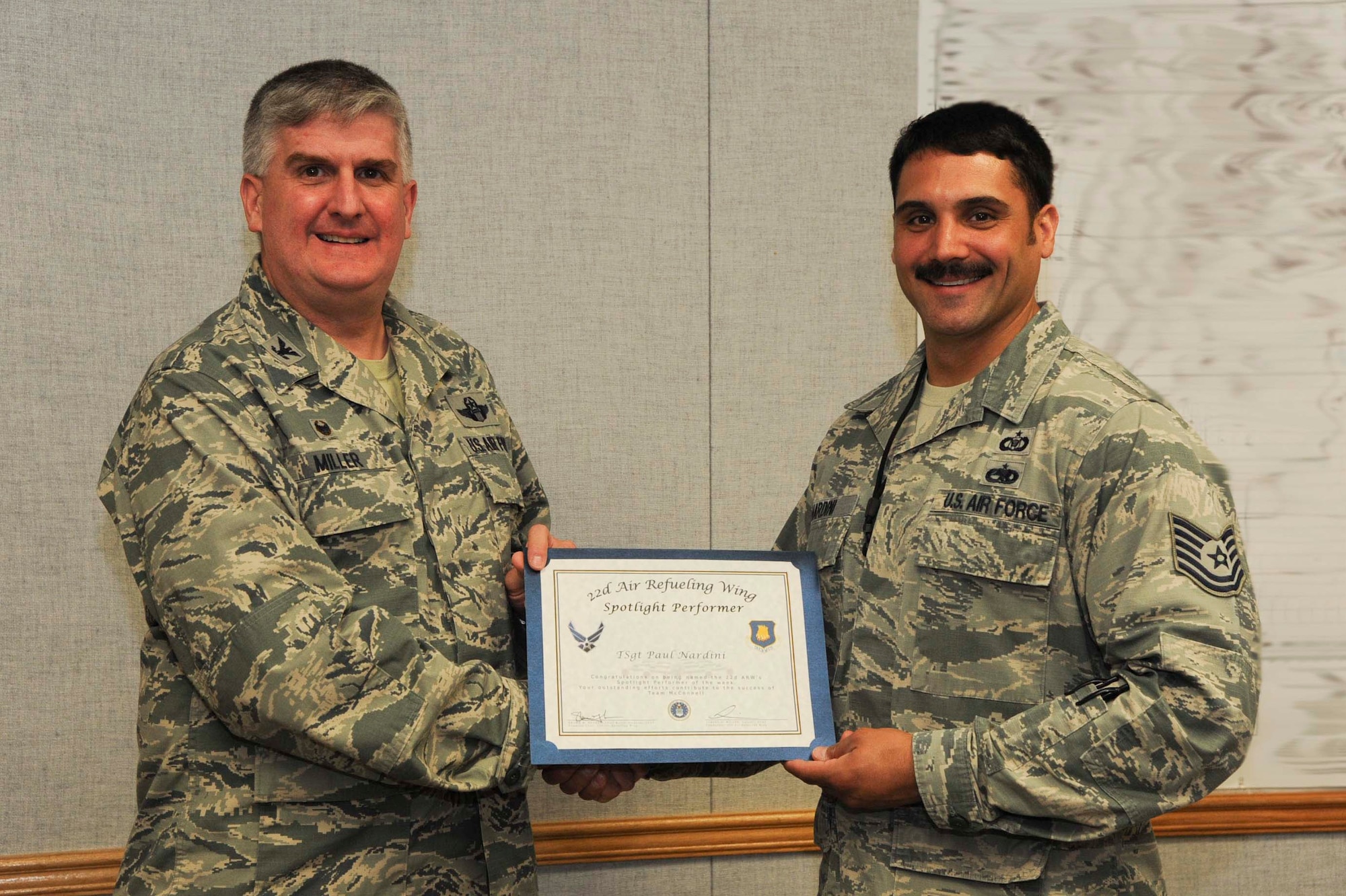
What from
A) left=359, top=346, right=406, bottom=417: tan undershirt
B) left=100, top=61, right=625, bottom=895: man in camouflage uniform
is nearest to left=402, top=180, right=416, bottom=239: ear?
left=100, top=61, right=625, bottom=895: man in camouflage uniform

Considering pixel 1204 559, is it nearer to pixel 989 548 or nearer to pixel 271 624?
pixel 989 548

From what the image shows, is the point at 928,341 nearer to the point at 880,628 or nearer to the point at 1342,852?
the point at 880,628

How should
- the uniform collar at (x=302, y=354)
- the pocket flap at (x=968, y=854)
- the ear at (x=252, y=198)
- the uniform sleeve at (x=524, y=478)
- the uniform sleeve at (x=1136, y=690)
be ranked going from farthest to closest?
the uniform sleeve at (x=524, y=478) → the ear at (x=252, y=198) → the uniform collar at (x=302, y=354) → the pocket flap at (x=968, y=854) → the uniform sleeve at (x=1136, y=690)

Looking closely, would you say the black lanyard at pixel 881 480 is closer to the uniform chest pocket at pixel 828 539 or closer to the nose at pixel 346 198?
the uniform chest pocket at pixel 828 539

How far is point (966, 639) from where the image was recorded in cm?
184

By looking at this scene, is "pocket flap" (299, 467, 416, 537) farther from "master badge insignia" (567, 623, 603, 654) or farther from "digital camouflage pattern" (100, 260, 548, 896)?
"master badge insignia" (567, 623, 603, 654)

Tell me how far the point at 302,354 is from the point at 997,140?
1.23 meters

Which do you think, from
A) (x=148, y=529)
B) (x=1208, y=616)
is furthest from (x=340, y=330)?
(x=1208, y=616)

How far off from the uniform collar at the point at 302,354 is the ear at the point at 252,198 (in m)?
0.06

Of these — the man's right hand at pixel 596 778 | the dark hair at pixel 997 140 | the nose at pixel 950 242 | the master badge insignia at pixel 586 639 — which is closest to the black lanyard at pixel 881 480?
the nose at pixel 950 242

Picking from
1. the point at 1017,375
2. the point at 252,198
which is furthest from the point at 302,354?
the point at 1017,375

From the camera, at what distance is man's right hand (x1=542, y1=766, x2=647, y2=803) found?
2121 mm

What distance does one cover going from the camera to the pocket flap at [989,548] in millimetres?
1790

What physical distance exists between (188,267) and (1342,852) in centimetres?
330
